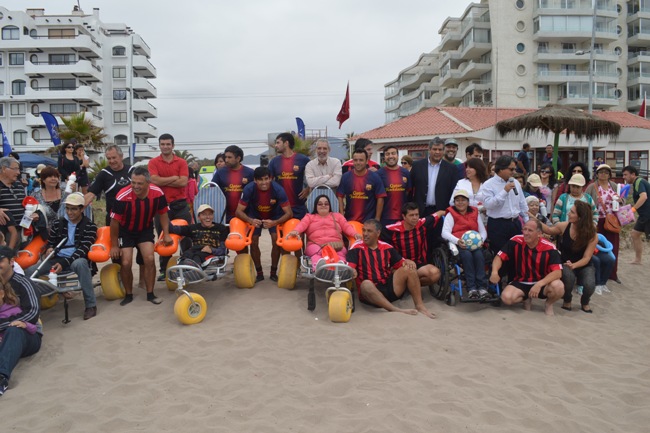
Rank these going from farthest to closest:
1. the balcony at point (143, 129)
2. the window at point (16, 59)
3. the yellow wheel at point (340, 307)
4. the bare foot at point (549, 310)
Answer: the balcony at point (143, 129) → the window at point (16, 59) → the bare foot at point (549, 310) → the yellow wheel at point (340, 307)

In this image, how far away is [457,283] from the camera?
5.90 m

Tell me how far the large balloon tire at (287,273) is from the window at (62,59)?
149 feet

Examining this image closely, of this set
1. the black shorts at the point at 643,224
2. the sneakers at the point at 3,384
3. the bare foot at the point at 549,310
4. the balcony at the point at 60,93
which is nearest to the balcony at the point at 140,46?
the balcony at the point at 60,93

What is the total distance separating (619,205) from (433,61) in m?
55.9

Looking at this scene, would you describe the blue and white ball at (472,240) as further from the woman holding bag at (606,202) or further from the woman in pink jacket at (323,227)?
the woman holding bag at (606,202)

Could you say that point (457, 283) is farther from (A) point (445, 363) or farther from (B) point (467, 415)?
(B) point (467, 415)

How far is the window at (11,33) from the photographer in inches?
1671

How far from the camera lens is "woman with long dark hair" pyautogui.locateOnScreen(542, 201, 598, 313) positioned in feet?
19.3

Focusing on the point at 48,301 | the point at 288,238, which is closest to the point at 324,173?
the point at 288,238

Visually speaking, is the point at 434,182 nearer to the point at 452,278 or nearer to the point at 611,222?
the point at 452,278

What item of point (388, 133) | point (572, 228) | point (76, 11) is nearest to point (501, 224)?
point (572, 228)

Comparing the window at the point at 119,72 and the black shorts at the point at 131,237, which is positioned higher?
the window at the point at 119,72

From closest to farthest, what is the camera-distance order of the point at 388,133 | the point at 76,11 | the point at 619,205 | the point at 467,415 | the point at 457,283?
the point at 467,415, the point at 457,283, the point at 619,205, the point at 388,133, the point at 76,11

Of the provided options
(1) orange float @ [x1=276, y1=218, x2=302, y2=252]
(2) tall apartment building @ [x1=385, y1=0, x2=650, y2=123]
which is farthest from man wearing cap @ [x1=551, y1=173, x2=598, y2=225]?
(2) tall apartment building @ [x1=385, y1=0, x2=650, y2=123]
